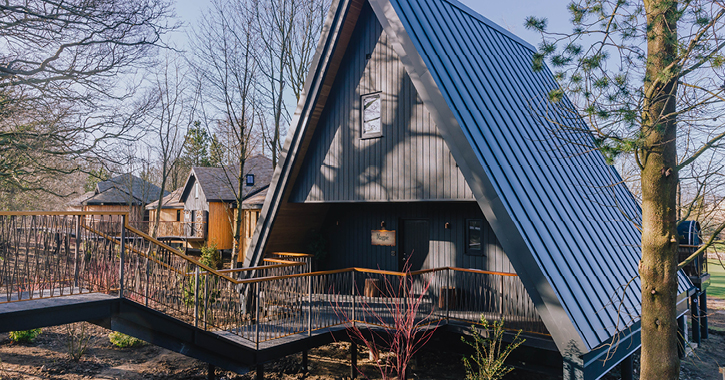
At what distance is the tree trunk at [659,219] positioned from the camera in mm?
5609

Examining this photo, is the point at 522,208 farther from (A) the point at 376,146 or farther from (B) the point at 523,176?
(A) the point at 376,146

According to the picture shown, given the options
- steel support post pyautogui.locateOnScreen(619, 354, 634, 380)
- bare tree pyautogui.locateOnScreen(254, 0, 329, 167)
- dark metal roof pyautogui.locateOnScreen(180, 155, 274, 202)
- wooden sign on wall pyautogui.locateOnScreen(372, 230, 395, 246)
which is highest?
bare tree pyautogui.locateOnScreen(254, 0, 329, 167)

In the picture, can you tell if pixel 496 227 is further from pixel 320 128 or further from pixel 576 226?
pixel 320 128

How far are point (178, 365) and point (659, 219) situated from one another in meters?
10.4

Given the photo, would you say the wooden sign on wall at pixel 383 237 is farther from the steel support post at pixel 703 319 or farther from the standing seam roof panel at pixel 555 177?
the steel support post at pixel 703 319

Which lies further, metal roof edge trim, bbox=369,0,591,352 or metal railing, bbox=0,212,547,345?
metal railing, bbox=0,212,547,345

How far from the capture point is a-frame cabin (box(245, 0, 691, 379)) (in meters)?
7.46

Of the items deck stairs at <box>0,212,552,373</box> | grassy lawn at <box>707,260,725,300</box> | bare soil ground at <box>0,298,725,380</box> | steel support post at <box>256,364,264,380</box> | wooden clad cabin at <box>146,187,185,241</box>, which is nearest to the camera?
deck stairs at <box>0,212,552,373</box>

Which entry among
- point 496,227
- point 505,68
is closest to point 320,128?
point 505,68

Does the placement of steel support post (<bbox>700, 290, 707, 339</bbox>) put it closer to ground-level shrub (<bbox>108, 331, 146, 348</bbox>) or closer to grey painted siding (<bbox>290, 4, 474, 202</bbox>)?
grey painted siding (<bbox>290, 4, 474, 202</bbox>)

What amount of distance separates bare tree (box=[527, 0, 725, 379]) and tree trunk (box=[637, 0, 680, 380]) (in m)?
0.01

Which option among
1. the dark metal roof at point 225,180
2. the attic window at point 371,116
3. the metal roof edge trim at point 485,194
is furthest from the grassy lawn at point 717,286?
the dark metal roof at point 225,180

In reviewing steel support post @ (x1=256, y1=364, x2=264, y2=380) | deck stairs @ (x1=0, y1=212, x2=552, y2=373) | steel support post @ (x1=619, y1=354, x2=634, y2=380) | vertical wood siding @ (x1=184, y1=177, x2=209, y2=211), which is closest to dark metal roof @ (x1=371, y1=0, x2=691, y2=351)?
steel support post @ (x1=619, y1=354, x2=634, y2=380)

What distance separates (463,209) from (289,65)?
12.8 meters
